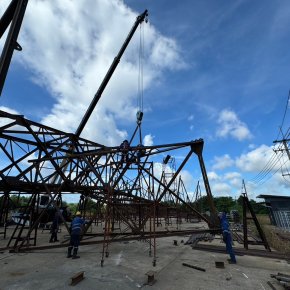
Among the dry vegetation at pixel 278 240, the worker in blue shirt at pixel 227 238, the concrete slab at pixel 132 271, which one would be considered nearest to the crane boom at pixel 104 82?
the concrete slab at pixel 132 271

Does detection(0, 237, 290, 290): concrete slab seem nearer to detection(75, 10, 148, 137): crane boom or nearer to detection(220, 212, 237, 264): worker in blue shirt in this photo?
detection(220, 212, 237, 264): worker in blue shirt

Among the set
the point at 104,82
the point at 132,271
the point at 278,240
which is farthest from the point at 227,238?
the point at 104,82

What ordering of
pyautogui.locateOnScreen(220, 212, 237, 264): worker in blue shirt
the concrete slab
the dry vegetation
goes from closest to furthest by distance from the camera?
1. the concrete slab
2. pyautogui.locateOnScreen(220, 212, 237, 264): worker in blue shirt
3. the dry vegetation

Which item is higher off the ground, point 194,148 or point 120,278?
point 194,148

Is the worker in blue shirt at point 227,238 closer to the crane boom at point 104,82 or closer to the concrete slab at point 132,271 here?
the concrete slab at point 132,271

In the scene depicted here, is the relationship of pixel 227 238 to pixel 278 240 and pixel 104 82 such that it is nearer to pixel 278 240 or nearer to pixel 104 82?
pixel 278 240

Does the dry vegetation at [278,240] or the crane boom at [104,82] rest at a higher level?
the crane boom at [104,82]

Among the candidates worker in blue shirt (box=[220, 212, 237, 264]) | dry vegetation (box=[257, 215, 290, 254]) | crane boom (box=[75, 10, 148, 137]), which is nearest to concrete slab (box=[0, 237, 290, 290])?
worker in blue shirt (box=[220, 212, 237, 264])

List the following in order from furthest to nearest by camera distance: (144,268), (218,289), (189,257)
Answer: (189,257) < (144,268) < (218,289)

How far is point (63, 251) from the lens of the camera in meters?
10.5

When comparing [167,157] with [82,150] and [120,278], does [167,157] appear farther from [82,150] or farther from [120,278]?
[120,278]

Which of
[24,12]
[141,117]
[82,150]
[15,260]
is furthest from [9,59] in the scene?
[141,117]

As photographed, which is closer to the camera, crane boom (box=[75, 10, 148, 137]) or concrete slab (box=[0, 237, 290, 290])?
concrete slab (box=[0, 237, 290, 290])

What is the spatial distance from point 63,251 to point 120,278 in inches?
211
